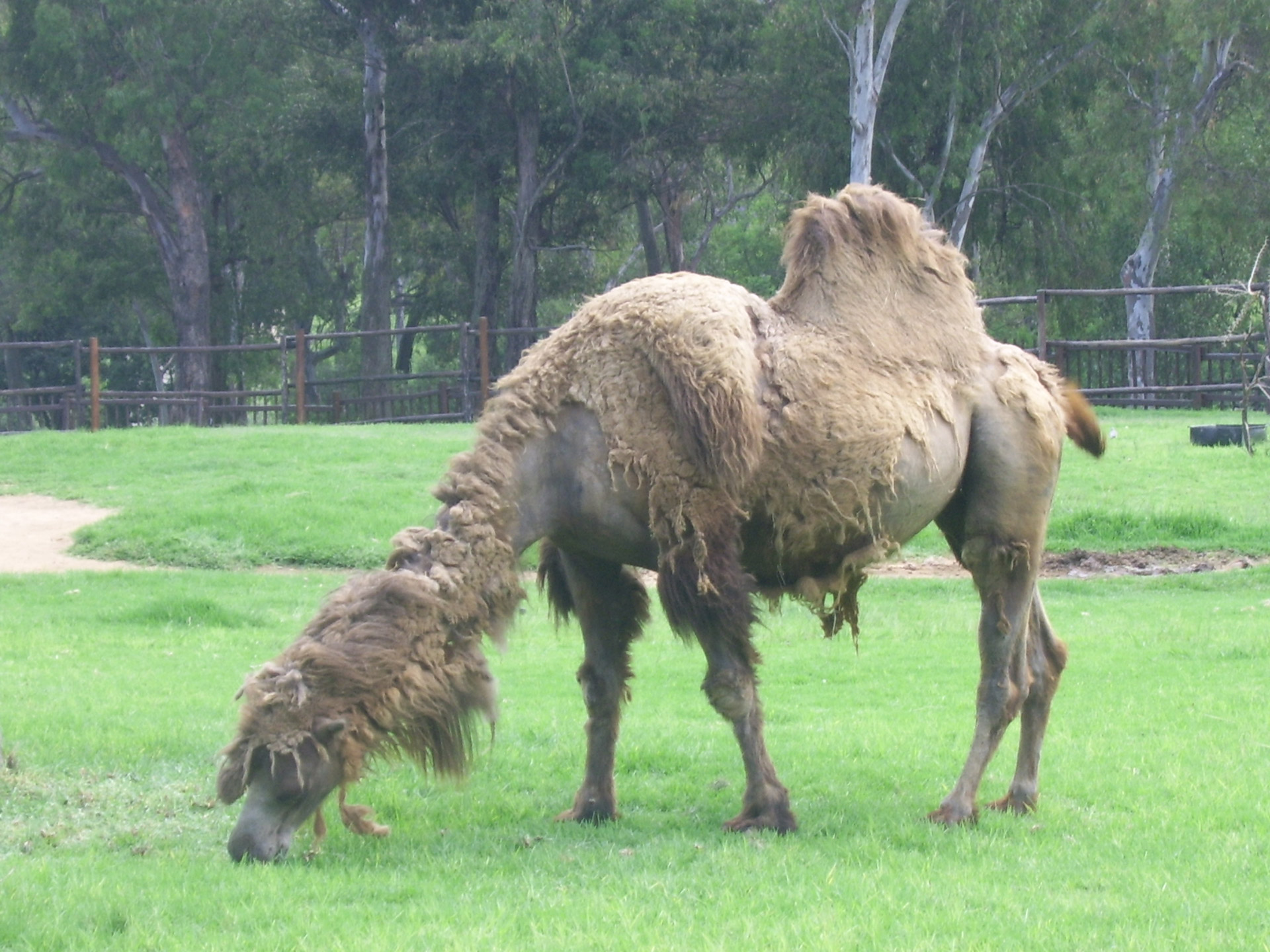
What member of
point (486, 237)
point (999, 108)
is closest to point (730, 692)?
point (999, 108)

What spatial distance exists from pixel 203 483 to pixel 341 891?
1506 cm

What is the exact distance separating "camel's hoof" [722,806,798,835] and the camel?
1 cm

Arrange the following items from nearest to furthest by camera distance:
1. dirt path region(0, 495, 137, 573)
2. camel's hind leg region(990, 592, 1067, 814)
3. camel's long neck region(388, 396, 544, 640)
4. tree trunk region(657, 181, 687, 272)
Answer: camel's long neck region(388, 396, 544, 640)
camel's hind leg region(990, 592, 1067, 814)
dirt path region(0, 495, 137, 573)
tree trunk region(657, 181, 687, 272)

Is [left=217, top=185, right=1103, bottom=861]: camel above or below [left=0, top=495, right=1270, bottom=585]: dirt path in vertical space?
above

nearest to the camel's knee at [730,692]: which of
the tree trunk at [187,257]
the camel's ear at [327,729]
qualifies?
the camel's ear at [327,729]

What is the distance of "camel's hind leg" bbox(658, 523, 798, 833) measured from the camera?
223 inches

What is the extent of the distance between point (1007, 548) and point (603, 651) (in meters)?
1.81

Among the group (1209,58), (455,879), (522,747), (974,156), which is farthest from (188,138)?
(455,879)

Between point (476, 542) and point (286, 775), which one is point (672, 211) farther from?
point (286, 775)

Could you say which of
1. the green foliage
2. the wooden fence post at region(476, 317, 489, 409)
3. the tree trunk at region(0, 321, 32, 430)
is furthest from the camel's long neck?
the tree trunk at region(0, 321, 32, 430)

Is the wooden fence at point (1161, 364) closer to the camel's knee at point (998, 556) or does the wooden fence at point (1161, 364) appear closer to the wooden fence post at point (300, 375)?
the wooden fence post at point (300, 375)

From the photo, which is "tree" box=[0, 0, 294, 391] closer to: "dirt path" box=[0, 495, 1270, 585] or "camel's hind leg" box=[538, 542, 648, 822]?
"dirt path" box=[0, 495, 1270, 585]

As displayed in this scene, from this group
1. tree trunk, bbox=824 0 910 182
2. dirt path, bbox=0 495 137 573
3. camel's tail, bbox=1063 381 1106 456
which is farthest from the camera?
tree trunk, bbox=824 0 910 182

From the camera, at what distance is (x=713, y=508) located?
5699mm
